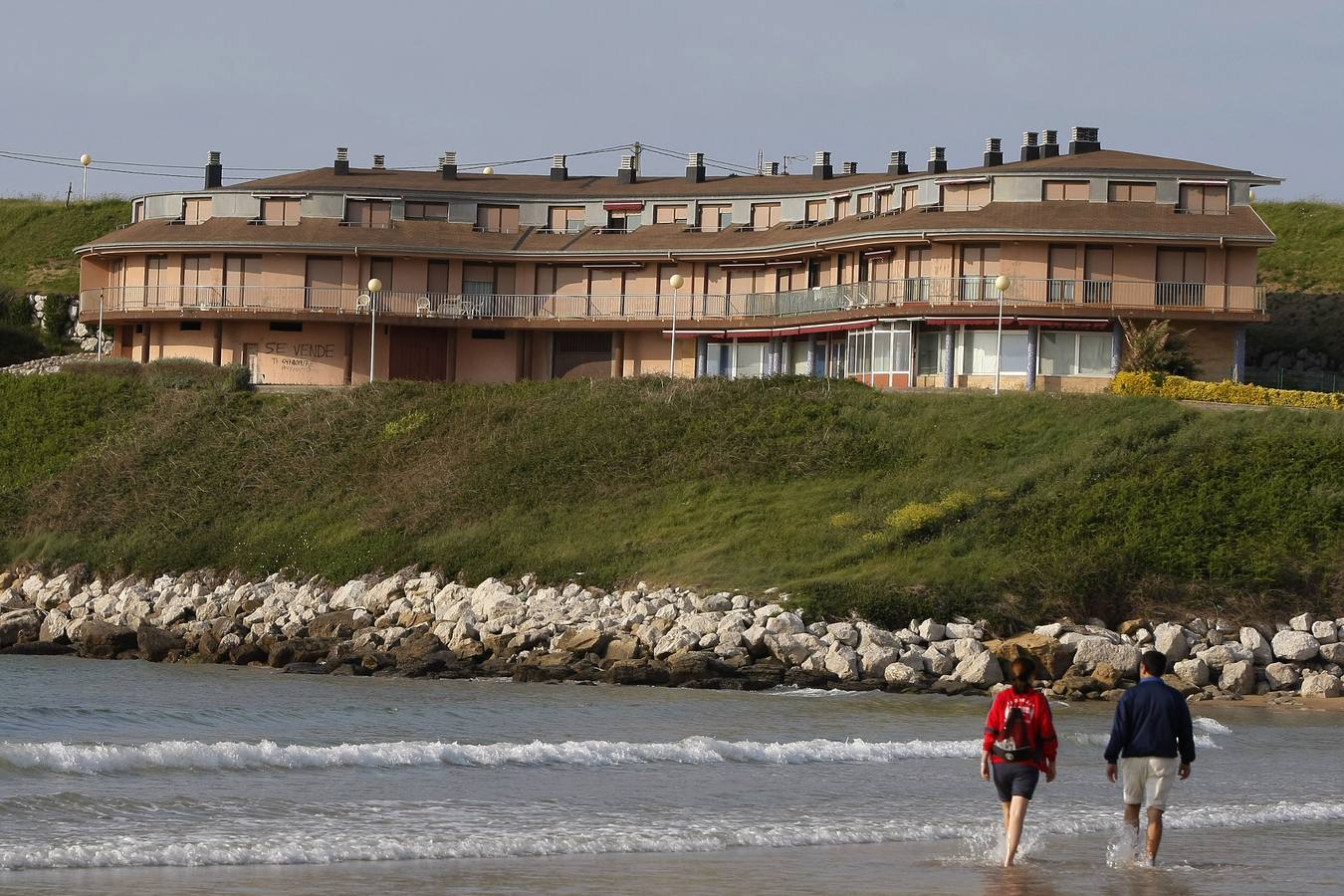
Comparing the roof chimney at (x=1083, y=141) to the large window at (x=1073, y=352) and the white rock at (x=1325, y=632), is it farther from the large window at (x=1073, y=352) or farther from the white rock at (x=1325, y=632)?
the white rock at (x=1325, y=632)

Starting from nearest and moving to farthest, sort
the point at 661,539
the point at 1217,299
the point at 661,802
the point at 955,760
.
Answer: the point at 661,802, the point at 955,760, the point at 661,539, the point at 1217,299

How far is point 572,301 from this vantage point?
61.1 metres

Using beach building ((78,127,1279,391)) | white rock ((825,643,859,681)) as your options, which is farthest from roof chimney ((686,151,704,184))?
white rock ((825,643,859,681))

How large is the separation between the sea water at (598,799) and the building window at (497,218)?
36329mm

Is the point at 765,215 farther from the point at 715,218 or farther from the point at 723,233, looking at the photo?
the point at 715,218

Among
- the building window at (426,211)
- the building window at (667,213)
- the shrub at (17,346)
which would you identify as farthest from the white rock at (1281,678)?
the shrub at (17,346)

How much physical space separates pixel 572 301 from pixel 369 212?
819cm

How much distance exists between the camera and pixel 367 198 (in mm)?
62938

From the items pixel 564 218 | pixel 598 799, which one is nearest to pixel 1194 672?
pixel 598 799

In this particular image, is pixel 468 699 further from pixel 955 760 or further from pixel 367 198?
pixel 367 198

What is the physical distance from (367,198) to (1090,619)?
35326 mm

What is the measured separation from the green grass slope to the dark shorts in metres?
68.4

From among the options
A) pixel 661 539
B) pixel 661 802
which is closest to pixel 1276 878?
pixel 661 802

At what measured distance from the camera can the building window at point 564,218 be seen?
209ft
